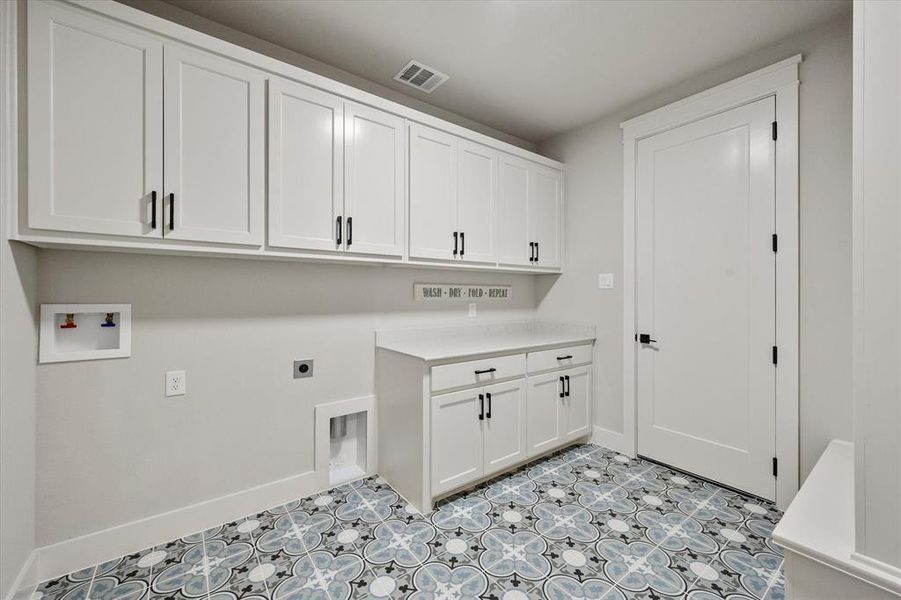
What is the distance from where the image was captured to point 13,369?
1461 millimetres

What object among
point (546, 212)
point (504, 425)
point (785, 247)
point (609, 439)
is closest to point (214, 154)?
point (504, 425)

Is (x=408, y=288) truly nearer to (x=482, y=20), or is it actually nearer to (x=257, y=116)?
(x=257, y=116)

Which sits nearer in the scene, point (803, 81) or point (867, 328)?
point (867, 328)

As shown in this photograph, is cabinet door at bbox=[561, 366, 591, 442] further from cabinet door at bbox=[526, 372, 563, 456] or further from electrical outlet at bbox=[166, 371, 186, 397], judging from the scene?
electrical outlet at bbox=[166, 371, 186, 397]

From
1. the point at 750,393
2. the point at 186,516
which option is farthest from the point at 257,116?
the point at 750,393

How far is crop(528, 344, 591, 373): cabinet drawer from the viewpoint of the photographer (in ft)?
8.85

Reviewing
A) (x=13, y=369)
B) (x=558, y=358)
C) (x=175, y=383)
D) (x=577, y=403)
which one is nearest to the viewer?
(x=13, y=369)

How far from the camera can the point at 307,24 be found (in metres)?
2.11

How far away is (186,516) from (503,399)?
183 cm

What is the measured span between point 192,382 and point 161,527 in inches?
27.6

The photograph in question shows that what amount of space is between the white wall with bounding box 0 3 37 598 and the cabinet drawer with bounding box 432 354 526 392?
1715 millimetres

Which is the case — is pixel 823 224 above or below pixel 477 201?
below

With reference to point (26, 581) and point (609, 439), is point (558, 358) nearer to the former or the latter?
point (609, 439)

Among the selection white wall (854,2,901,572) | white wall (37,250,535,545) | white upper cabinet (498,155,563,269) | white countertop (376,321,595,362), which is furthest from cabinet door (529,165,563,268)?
white wall (854,2,901,572)
